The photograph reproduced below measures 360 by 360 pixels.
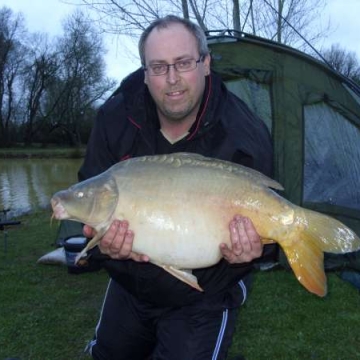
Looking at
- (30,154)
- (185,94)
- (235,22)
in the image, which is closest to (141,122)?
(185,94)

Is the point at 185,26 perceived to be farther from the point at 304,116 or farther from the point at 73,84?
the point at 73,84

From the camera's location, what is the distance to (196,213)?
1.84 m

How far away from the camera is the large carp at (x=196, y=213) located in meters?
1.82

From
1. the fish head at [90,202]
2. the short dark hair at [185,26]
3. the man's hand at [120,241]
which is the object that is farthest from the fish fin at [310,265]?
the short dark hair at [185,26]

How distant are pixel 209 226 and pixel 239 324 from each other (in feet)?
6.49

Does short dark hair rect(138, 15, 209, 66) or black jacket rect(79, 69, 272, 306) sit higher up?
short dark hair rect(138, 15, 209, 66)

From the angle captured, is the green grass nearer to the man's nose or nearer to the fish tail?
the fish tail

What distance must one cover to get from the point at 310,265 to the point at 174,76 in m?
0.92

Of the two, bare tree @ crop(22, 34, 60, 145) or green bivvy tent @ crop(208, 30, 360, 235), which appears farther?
bare tree @ crop(22, 34, 60, 145)

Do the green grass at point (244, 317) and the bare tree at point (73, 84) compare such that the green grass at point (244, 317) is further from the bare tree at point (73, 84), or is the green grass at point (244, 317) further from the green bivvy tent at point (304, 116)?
the bare tree at point (73, 84)

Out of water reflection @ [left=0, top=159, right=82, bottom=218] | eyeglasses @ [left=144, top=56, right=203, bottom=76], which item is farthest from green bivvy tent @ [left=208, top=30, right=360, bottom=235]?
water reflection @ [left=0, top=159, right=82, bottom=218]

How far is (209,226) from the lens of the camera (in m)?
1.85

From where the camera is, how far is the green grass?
10.7 feet

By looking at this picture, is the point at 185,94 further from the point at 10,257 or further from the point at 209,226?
the point at 10,257
